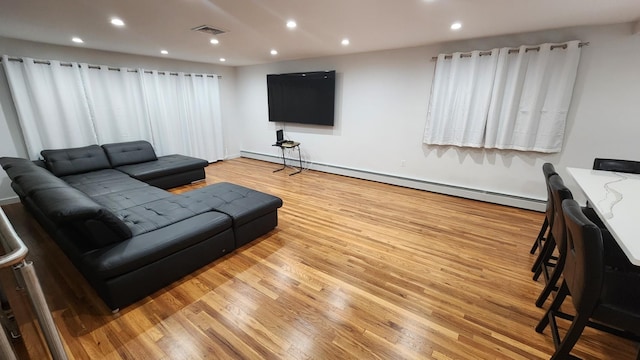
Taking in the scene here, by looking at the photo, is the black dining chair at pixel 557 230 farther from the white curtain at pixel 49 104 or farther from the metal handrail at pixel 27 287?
the white curtain at pixel 49 104

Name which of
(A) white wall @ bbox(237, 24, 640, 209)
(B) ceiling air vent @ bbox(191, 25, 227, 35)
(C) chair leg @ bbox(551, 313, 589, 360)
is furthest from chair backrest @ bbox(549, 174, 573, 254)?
(B) ceiling air vent @ bbox(191, 25, 227, 35)

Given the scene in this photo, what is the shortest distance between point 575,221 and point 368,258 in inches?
63.5

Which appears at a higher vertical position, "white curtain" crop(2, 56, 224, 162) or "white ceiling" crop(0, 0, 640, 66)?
"white ceiling" crop(0, 0, 640, 66)

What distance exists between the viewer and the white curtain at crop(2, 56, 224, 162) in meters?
3.82

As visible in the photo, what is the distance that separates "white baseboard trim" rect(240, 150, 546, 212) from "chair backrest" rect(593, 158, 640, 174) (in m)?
1.25

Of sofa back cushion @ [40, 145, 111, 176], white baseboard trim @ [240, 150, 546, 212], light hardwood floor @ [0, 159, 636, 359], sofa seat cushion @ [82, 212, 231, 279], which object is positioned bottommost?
light hardwood floor @ [0, 159, 636, 359]

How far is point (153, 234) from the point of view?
6.97 ft

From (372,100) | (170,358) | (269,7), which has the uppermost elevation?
(269,7)

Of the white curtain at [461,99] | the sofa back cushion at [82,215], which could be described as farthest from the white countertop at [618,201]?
the sofa back cushion at [82,215]

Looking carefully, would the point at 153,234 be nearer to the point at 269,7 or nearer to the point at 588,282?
the point at 269,7

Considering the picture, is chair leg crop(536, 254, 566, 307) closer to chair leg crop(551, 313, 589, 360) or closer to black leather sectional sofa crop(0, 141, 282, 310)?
chair leg crop(551, 313, 589, 360)

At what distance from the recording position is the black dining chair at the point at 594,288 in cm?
119

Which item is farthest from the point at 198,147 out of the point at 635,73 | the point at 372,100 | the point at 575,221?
the point at 635,73

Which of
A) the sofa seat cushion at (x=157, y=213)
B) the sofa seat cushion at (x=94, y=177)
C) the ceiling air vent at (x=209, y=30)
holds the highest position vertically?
the ceiling air vent at (x=209, y=30)
